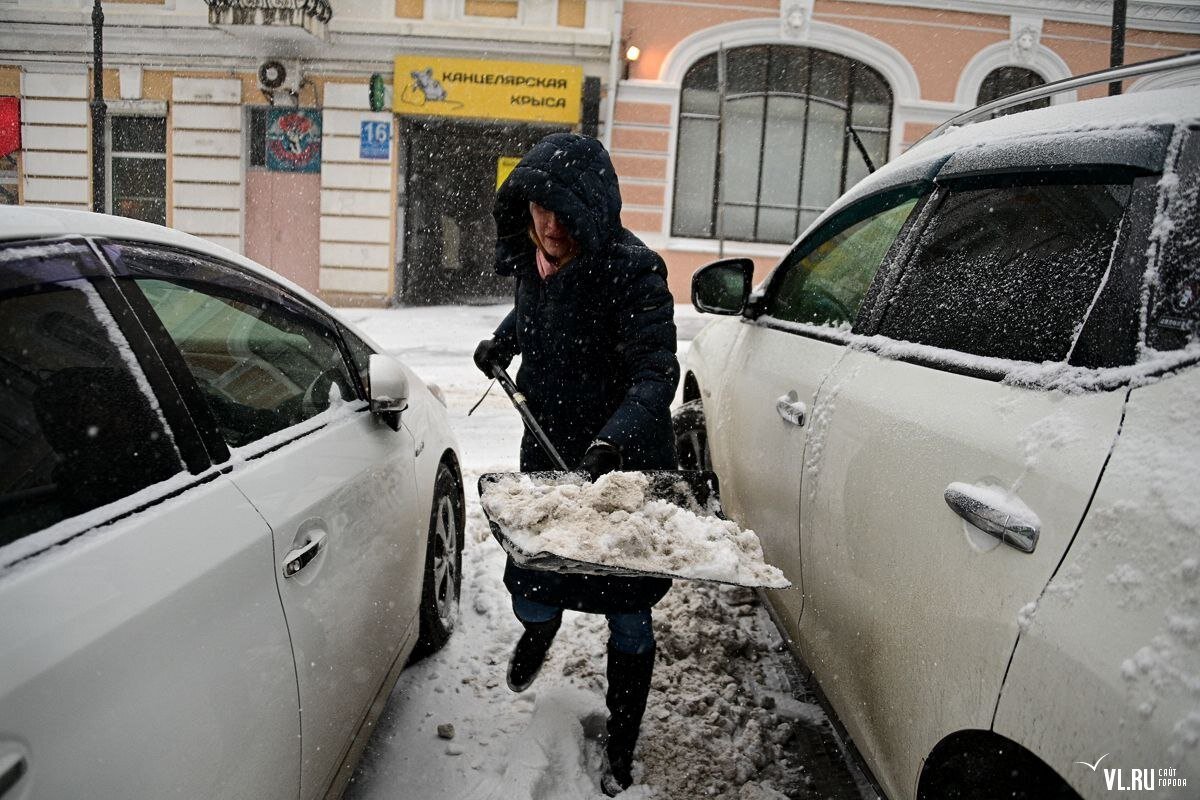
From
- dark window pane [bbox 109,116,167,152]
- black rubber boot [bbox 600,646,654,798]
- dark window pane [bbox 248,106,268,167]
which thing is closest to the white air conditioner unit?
dark window pane [bbox 248,106,268,167]

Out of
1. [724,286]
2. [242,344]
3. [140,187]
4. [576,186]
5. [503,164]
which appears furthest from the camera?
[140,187]

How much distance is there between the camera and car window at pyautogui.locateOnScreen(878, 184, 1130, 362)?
4.86 ft

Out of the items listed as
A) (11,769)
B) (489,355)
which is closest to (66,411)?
(11,769)

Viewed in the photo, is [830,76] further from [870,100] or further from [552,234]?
[552,234]

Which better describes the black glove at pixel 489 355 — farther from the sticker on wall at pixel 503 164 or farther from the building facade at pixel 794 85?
the sticker on wall at pixel 503 164

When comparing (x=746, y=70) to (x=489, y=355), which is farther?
(x=746, y=70)

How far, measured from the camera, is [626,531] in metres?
1.82

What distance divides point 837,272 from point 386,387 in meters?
1.50

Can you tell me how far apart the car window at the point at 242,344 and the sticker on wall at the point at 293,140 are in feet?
42.4

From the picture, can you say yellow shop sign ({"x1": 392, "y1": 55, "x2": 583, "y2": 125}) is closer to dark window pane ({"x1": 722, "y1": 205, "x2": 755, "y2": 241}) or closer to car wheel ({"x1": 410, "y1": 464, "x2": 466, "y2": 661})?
dark window pane ({"x1": 722, "y1": 205, "x2": 755, "y2": 241})

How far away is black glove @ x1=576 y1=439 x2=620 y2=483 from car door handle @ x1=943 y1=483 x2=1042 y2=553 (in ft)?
2.93

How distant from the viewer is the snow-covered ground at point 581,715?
235 centimetres

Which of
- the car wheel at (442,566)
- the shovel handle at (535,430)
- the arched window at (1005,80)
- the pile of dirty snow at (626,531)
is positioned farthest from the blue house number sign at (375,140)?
the pile of dirty snow at (626,531)

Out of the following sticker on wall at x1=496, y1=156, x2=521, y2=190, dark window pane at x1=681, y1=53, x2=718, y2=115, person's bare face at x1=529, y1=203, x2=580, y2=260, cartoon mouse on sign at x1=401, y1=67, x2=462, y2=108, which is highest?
dark window pane at x1=681, y1=53, x2=718, y2=115
